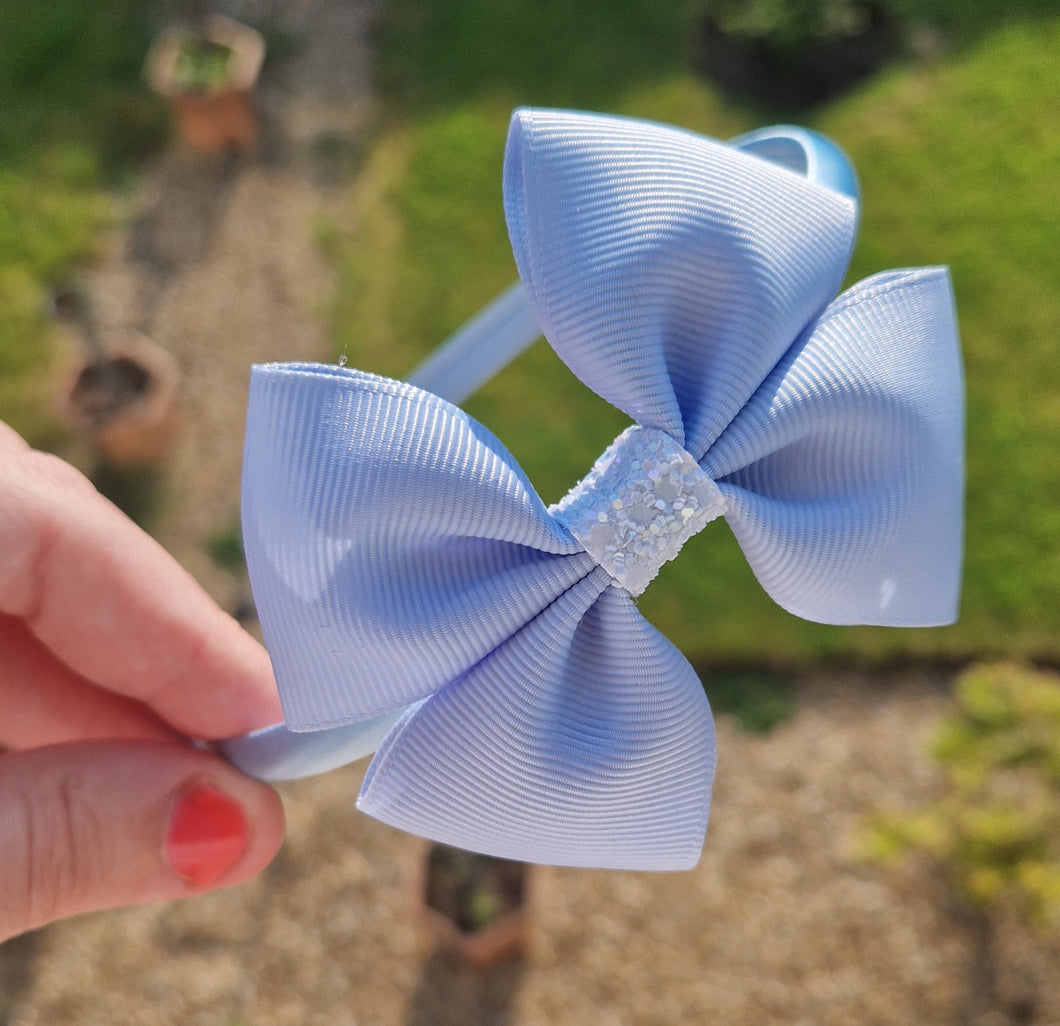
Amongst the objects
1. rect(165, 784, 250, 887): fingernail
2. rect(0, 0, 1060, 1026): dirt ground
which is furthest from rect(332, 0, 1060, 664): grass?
rect(165, 784, 250, 887): fingernail

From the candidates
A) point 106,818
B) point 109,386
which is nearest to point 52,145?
point 109,386

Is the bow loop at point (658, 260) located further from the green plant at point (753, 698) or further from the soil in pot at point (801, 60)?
the soil in pot at point (801, 60)

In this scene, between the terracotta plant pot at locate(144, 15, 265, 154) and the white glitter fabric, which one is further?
the terracotta plant pot at locate(144, 15, 265, 154)

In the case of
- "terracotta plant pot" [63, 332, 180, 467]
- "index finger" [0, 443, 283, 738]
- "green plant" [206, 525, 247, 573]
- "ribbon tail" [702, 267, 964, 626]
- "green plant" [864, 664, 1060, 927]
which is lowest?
"green plant" [864, 664, 1060, 927]

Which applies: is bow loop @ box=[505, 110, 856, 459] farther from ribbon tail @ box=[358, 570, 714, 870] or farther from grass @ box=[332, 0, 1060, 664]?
grass @ box=[332, 0, 1060, 664]

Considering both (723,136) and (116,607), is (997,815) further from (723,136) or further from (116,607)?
(723,136)
